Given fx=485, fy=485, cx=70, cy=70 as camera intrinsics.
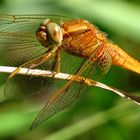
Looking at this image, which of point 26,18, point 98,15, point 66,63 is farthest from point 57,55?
point 98,15

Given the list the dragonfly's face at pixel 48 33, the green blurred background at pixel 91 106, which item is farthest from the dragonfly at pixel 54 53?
the green blurred background at pixel 91 106

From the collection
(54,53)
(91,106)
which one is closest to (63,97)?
(54,53)

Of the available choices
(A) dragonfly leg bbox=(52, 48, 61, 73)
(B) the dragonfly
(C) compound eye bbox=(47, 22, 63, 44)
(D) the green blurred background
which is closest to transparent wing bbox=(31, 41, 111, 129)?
(B) the dragonfly

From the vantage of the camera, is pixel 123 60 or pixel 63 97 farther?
pixel 123 60

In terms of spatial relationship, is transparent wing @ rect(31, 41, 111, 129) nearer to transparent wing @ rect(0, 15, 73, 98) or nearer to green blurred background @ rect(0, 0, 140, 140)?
transparent wing @ rect(0, 15, 73, 98)

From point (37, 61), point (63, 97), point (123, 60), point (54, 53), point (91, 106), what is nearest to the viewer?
point (63, 97)

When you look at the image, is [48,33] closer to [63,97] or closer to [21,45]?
[21,45]

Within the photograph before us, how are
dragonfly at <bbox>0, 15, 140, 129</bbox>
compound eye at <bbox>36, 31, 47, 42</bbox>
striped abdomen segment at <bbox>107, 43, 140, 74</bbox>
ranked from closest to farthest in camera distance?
dragonfly at <bbox>0, 15, 140, 129</bbox> → compound eye at <bbox>36, 31, 47, 42</bbox> → striped abdomen segment at <bbox>107, 43, 140, 74</bbox>
